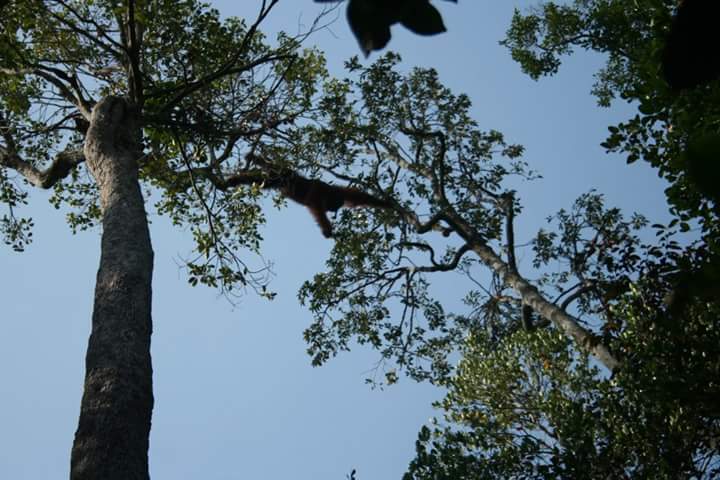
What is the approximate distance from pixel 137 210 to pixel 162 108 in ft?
5.79

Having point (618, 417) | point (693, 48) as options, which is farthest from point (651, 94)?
point (693, 48)

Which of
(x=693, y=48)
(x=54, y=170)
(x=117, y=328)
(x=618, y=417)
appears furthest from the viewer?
(x=54, y=170)

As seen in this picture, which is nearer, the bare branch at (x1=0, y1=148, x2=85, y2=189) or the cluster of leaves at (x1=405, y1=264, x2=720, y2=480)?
the cluster of leaves at (x1=405, y1=264, x2=720, y2=480)

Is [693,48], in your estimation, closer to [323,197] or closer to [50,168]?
[50,168]

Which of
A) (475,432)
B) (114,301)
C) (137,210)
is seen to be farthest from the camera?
(475,432)

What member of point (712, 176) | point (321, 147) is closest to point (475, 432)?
point (321, 147)

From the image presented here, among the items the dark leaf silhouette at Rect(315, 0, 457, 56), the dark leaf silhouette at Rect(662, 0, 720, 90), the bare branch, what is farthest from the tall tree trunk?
the dark leaf silhouette at Rect(662, 0, 720, 90)

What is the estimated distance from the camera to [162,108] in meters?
6.68

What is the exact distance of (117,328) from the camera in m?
4.30

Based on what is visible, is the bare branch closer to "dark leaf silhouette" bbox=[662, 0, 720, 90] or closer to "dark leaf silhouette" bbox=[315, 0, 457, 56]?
"dark leaf silhouette" bbox=[315, 0, 457, 56]

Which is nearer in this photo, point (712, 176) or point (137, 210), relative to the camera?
point (712, 176)

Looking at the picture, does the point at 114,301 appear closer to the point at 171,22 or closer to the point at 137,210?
the point at 137,210

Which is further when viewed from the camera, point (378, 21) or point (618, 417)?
point (618, 417)

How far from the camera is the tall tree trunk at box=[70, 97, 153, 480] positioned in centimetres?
362
